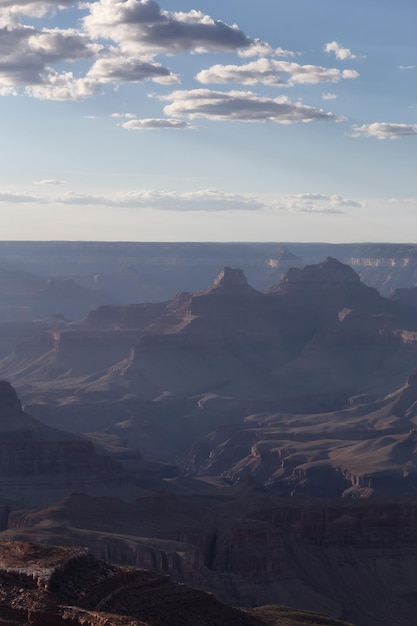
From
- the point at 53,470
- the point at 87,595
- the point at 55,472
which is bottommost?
the point at 55,472

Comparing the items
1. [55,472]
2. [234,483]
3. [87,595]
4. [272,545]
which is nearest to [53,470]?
[55,472]

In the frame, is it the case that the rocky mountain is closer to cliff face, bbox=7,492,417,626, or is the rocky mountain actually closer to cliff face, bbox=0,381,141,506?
cliff face, bbox=0,381,141,506

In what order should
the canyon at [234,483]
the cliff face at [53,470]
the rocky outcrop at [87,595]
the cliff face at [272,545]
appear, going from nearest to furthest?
the rocky outcrop at [87,595]
the cliff face at [272,545]
the canyon at [234,483]
the cliff face at [53,470]

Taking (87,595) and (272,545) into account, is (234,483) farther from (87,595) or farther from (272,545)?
(87,595)

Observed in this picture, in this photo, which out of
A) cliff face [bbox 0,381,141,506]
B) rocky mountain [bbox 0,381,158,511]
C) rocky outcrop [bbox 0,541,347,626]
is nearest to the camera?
rocky outcrop [bbox 0,541,347,626]

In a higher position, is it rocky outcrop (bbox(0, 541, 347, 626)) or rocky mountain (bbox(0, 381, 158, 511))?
rocky outcrop (bbox(0, 541, 347, 626))

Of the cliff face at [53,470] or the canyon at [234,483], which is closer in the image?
the canyon at [234,483]

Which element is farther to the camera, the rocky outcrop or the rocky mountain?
the rocky mountain

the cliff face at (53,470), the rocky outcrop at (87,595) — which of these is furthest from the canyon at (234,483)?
the rocky outcrop at (87,595)

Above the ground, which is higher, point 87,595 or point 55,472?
point 87,595

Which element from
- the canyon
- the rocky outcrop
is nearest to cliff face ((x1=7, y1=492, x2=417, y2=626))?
the canyon

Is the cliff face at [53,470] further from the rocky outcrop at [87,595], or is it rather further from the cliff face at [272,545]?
the rocky outcrop at [87,595]

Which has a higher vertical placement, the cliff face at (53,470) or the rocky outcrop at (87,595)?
the rocky outcrop at (87,595)

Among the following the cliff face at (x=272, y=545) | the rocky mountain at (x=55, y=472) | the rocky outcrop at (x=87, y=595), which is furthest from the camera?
the rocky mountain at (x=55, y=472)
